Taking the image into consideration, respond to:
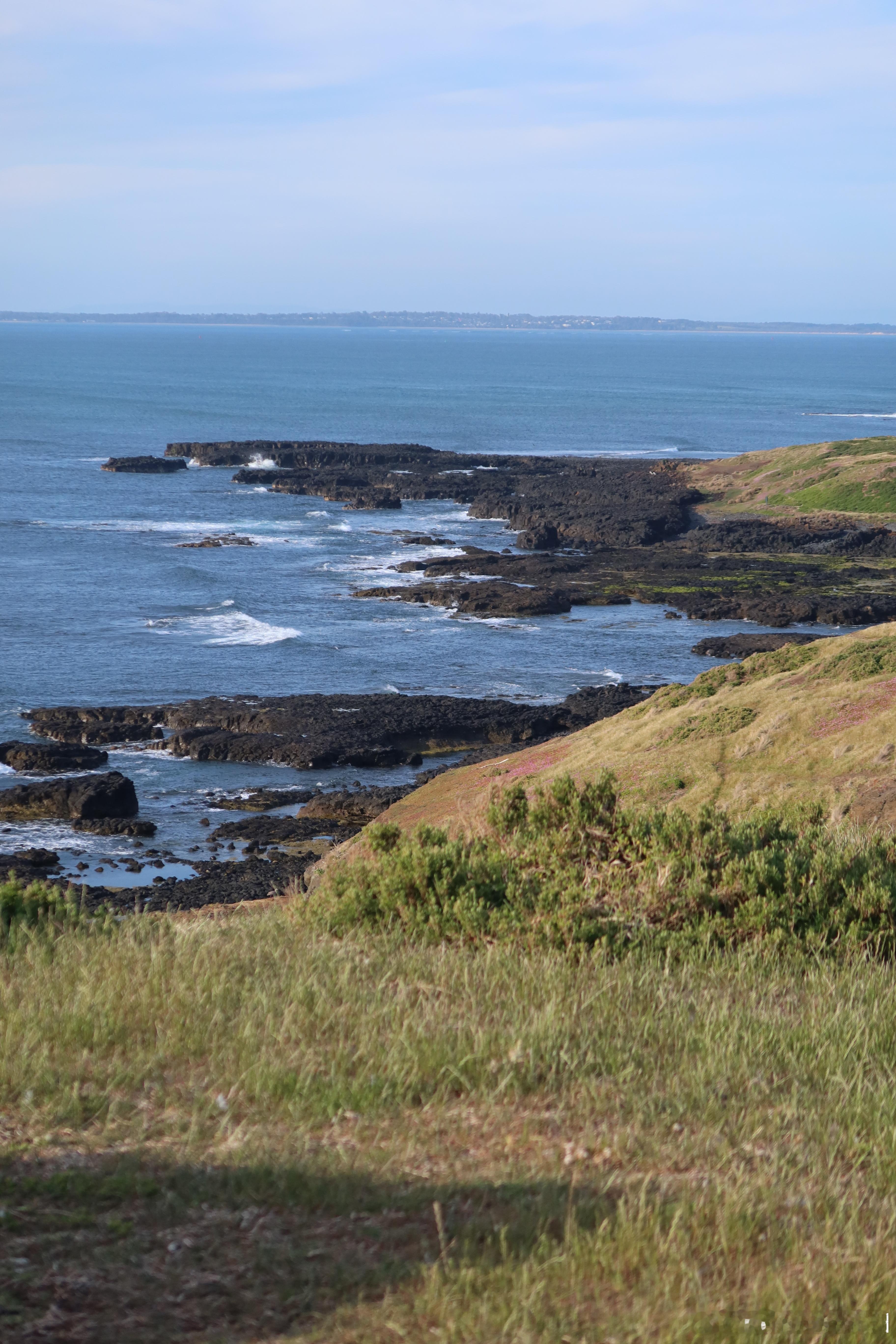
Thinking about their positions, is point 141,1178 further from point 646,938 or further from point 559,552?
point 559,552

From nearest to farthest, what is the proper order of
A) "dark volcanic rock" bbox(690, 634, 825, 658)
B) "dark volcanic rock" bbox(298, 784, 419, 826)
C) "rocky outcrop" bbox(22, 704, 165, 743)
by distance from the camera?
"dark volcanic rock" bbox(298, 784, 419, 826), "rocky outcrop" bbox(22, 704, 165, 743), "dark volcanic rock" bbox(690, 634, 825, 658)

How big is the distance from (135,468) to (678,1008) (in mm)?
100624

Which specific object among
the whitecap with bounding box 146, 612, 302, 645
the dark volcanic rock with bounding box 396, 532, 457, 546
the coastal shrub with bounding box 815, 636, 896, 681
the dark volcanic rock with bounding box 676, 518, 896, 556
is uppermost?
the dark volcanic rock with bounding box 676, 518, 896, 556

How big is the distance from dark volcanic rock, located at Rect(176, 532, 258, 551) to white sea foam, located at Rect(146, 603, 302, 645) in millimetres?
15790

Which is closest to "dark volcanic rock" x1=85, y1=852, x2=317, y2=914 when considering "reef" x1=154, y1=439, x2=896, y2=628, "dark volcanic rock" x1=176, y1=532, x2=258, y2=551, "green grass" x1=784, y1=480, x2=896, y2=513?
"reef" x1=154, y1=439, x2=896, y2=628

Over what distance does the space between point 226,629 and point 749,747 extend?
3399cm

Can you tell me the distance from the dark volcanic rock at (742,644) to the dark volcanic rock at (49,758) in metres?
26.0

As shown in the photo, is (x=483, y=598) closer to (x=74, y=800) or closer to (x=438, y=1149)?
(x=74, y=800)

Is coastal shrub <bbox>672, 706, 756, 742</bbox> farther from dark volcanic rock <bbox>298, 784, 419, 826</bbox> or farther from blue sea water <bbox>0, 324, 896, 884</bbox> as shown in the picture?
blue sea water <bbox>0, 324, 896, 884</bbox>

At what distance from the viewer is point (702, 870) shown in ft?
32.1

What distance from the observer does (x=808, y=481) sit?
90688mm

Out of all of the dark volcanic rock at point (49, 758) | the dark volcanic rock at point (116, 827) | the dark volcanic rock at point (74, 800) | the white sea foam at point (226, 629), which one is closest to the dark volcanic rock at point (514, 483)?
the white sea foam at point (226, 629)

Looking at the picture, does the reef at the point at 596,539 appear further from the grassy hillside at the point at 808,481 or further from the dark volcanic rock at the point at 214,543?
the dark volcanic rock at the point at 214,543

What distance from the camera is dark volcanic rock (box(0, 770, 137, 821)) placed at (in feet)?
111
